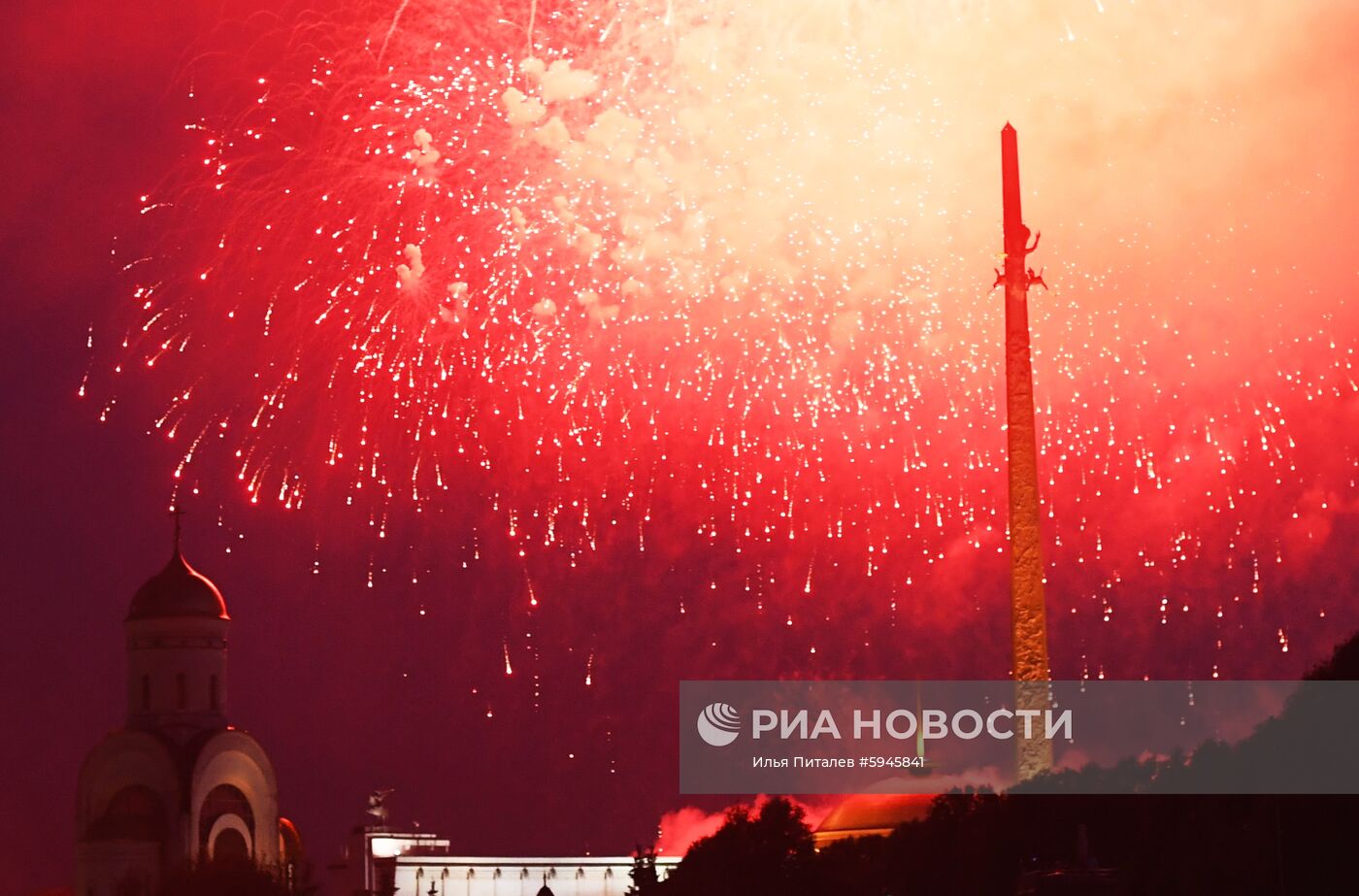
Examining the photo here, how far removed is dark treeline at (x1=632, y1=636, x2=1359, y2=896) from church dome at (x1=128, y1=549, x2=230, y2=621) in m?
22.2

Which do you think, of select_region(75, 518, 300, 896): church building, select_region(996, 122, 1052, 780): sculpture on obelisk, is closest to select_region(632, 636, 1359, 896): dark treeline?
select_region(996, 122, 1052, 780): sculpture on obelisk

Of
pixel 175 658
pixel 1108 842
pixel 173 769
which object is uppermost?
pixel 175 658

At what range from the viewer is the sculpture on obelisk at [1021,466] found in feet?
213

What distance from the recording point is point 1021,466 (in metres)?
65.9

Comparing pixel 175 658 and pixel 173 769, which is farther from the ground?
pixel 175 658

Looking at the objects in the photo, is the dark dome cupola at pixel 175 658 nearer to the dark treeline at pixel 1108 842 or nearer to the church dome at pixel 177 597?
the church dome at pixel 177 597

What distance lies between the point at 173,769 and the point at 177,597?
6.41 metres

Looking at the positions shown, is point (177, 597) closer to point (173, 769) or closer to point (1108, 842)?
point (173, 769)

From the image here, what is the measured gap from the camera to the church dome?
82.5 m

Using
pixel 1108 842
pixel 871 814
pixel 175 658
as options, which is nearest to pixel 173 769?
pixel 175 658

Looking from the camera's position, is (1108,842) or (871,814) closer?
(1108,842)

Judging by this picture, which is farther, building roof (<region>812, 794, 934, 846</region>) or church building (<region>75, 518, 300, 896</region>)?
building roof (<region>812, 794, 934, 846</region>)

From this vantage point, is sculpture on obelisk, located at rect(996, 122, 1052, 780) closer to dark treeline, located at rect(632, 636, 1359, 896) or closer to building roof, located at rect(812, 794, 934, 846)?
dark treeline, located at rect(632, 636, 1359, 896)

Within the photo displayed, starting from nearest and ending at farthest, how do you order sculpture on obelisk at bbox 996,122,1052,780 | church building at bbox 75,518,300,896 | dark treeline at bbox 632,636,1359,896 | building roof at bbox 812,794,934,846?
dark treeline at bbox 632,636,1359,896
sculpture on obelisk at bbox 996,122,1052,780
church building at bbox 75,518,300,896
building roof at bbox 812,794,934,846
